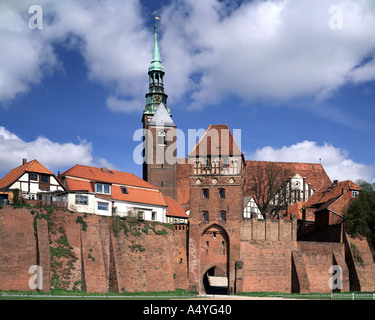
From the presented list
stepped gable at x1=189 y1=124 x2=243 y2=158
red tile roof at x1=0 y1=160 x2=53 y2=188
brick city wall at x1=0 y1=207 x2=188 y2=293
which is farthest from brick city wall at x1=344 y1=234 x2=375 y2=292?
red tile roof at x1=0 y1=160 x2=53 y2=188

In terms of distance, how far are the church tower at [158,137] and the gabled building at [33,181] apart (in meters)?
30.2

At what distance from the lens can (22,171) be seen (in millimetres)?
50188

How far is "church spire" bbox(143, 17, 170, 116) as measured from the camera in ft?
272

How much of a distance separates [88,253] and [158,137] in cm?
3708

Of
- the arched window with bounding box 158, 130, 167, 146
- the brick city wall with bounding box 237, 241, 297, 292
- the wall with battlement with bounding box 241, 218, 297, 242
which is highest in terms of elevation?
the arched window with bounding box 158, 130, 167, 146

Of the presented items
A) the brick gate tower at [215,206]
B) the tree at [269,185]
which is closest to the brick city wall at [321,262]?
the brick gate tower at [215,206]

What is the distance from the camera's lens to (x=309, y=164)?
86812 millimetres

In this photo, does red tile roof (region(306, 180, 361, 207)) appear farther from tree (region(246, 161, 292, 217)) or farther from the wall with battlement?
the wall with battlement

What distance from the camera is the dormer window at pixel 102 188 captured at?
176 ft

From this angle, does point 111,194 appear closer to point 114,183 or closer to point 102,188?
point 102,188

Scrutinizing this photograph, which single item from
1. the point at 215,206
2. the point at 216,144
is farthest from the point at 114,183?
the point at 216,144

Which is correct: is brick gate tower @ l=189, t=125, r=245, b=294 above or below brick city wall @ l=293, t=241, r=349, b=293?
above
